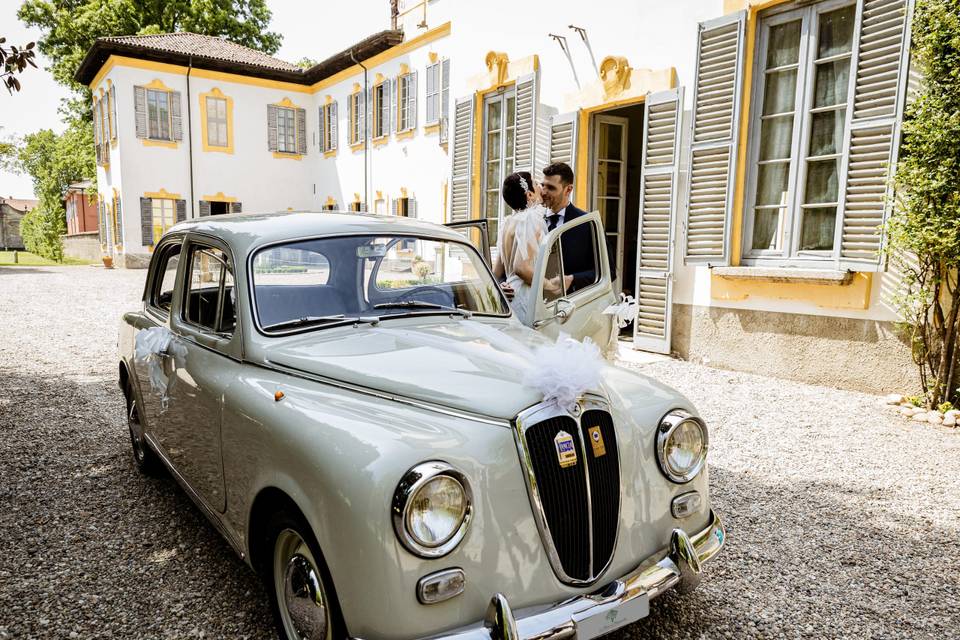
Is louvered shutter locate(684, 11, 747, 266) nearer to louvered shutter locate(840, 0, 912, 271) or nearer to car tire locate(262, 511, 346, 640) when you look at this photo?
louvered shutter locate(840, 0, 912, 271)

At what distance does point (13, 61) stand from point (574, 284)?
4.20 metres

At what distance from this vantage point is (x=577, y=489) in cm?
211

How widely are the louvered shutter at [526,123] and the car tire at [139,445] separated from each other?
6.55m

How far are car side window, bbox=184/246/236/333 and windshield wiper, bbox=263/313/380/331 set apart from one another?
217 millimetres

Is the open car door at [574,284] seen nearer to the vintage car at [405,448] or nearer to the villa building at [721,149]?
the vintage car at [405,448]

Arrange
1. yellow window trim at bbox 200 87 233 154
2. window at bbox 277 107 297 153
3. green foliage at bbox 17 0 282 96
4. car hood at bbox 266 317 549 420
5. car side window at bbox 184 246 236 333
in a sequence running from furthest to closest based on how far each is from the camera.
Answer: green foliage at bbox 17 0 282 96, window at bbox 277 107 297 153, yellow window trim at bbox 200 87 233 154, car side window at bbox 184 246 236 333, car hood at bbox 266 317 549 420

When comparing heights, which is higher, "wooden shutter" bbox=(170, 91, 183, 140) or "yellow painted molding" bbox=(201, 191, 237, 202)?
"wooden shutter" bbox=(170, 91, 183, 140)

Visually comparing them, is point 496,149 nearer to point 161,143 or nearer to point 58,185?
point 161,143

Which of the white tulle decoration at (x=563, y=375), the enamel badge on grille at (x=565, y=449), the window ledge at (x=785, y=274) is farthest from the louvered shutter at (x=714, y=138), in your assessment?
the enamel badge on grille at (x=565, y=449)

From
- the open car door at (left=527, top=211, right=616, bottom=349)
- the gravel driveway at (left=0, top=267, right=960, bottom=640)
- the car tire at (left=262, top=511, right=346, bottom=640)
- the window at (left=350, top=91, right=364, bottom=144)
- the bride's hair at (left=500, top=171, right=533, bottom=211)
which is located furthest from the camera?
the window at (left=350, top=91, right=364, bottom=144)

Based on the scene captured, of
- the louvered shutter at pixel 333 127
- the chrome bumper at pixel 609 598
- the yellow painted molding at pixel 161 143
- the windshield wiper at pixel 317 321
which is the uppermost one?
the louvered shutter at pixel 333 127

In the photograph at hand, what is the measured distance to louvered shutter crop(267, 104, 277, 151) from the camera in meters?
22.2

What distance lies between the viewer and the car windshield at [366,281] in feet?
9.45

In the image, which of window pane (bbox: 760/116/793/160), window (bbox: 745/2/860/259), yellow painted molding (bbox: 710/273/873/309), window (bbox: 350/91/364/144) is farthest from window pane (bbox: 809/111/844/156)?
window (bbox: 350/91/364/144)
